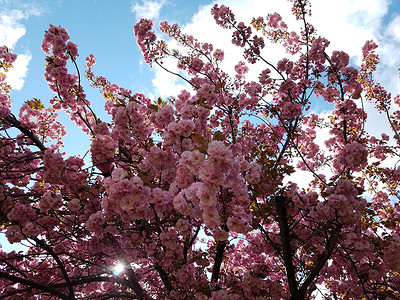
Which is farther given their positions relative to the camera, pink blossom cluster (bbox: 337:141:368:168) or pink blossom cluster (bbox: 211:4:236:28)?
pink blossom cluster (bbox: 211:4:236:28)

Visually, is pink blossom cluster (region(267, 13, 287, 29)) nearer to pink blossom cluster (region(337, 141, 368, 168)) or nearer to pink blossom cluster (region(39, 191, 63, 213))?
pink blossom cluster (region(337, 141, 368, 168))

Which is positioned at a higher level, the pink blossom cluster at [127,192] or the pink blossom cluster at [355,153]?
the pink blossom cluster at [355,153]

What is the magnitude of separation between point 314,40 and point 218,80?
2.61 metres

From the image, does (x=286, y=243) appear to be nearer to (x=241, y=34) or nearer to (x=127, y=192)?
(x=127, y=192)

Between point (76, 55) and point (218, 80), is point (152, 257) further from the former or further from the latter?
point (218, 80)

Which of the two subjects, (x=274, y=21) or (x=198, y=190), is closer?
(x=198, y=190)

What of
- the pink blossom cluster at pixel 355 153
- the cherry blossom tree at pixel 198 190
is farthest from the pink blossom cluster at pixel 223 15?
the pink blossom cluster at pixel 355 153

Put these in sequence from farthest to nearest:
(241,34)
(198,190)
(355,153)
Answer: (241,34), (355,153), (198,190)

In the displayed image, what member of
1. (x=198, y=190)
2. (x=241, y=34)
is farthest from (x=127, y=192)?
(x=241, y=34)

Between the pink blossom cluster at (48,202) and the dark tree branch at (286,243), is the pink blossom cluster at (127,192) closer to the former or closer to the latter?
the pink blossom cluster at (48,202)

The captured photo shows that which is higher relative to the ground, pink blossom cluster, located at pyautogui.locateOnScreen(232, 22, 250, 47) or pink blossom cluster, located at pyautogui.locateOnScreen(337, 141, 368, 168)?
pink blossom cluster, located at pyautogui.locateOnScreen(232, 22, 250, 47)

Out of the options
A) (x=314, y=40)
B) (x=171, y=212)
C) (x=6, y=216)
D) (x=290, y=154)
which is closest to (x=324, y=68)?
(x=314, y=40)

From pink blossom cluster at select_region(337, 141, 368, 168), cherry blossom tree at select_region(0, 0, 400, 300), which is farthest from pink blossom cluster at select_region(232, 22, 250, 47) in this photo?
pink blossom cluster at select_region(337, 141, 368, 168)

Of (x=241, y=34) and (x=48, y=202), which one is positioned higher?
(x=241, y=34)
